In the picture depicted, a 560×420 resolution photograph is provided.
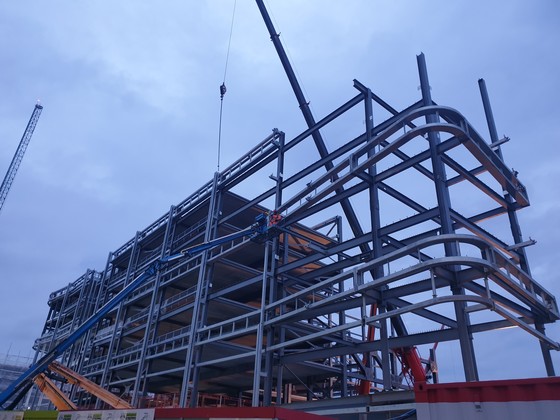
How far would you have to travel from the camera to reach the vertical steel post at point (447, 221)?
1255 centimetres

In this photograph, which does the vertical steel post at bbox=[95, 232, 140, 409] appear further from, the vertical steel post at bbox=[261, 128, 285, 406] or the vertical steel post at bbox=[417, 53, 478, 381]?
the vertical steel post at bbox=[417, 53, 478, 381]

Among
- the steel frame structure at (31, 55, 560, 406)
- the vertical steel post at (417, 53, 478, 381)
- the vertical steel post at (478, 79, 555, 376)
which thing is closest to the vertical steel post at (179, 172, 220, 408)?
the steel frame structure at (31, 55, 560, 406)

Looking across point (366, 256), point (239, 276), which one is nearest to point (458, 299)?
point (366, 256)

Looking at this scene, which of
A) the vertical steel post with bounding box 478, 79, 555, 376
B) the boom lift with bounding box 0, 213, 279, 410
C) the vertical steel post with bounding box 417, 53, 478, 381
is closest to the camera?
the vertical steel post with bounding box 417, 53, 478, 381

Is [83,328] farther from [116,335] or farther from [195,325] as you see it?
[116,335]

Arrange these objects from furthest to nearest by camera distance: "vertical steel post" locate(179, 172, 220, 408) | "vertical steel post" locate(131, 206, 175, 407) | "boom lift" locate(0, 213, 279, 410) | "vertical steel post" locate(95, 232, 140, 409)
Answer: "vertical steel post" locate(95, 232, 140, 409), "vertical steel post" locate(131, 206, 175, 407), "vertical steel post" locate(179, 172, 220, 408), "boom lift" locate(0, 213, 279, 410)

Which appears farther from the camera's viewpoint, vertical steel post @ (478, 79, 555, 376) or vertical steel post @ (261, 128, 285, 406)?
vertical steel post @ (261, 128, 285, 406)

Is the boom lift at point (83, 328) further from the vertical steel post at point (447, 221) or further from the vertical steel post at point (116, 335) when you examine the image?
the vertical steel post at point (447, 221)

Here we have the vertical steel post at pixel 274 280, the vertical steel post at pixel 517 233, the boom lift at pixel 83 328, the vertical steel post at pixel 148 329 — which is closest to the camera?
the vertical steel post at pixel 517 233

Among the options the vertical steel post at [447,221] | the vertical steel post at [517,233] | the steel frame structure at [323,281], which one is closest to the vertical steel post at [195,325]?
the steel frame structure at [323,281]

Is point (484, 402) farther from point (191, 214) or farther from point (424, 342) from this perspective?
point (191, 214)

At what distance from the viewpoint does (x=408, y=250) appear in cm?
1348

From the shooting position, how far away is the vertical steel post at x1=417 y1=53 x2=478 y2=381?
12555mm

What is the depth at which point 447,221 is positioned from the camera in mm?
14148
